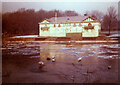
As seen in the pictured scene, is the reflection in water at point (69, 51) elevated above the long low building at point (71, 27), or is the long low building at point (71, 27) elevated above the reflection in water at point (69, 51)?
the long low building at point (71, 27)

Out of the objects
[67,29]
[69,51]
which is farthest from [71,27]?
[69,51]

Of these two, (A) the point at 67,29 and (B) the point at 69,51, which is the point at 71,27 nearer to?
(A) the point at 67,29

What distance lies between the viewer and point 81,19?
2127 centimetres

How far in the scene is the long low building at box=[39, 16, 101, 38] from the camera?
806 inches

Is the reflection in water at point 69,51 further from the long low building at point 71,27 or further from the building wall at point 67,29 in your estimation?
the building wall at point 67,29

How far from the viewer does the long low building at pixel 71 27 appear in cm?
2048

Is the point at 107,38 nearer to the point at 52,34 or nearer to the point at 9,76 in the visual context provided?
the point at 52,34

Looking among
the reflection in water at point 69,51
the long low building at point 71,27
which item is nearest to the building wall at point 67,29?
the long low building at point 71,27

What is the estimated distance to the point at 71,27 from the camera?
21.4 m

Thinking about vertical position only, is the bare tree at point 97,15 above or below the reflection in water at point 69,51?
above

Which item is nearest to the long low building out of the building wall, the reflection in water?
the building wall

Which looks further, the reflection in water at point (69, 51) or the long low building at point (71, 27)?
the long low building at point (71, 27)

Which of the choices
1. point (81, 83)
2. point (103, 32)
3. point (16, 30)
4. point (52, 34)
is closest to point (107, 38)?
point (103, 32)

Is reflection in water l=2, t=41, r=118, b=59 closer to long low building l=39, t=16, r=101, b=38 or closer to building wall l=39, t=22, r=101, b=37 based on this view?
long low building l=39, t=16, r=101, b=38
